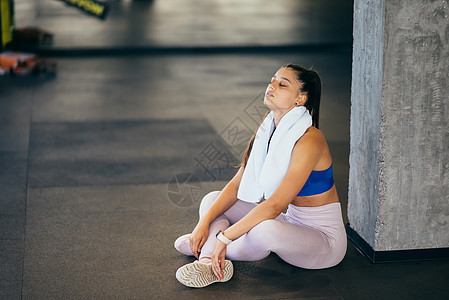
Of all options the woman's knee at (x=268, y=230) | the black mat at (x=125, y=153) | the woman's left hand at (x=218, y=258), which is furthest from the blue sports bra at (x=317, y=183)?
the black mat at (x=125, y=153)

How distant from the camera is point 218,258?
282cm

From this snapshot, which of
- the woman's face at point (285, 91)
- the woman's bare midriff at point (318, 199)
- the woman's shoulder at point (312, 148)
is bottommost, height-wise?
the woman's bare midriff at point (318, 199)

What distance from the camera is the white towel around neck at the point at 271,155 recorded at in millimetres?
2896

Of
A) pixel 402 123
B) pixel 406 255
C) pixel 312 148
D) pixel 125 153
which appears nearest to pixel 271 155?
pixel 312 148

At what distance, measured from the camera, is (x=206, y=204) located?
3207mm

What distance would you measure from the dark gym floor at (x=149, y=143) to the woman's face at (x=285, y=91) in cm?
86

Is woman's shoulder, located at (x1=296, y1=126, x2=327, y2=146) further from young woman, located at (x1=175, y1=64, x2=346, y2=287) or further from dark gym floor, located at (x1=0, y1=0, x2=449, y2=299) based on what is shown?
dark gym floor, located at (x1=0, y1=0, x2=449, y2=299)

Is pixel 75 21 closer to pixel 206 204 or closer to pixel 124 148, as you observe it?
pixel 124 148

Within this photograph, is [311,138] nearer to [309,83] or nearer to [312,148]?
[312,148]

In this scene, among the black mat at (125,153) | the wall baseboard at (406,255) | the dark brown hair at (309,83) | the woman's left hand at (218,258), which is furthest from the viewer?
the black mat at (125,153)

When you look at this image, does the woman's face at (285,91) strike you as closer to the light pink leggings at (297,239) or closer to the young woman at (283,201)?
the young woman at (283,201)

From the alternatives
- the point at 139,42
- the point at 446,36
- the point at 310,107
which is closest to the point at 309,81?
the point at 310,107

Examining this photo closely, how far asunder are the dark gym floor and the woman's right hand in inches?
8.1

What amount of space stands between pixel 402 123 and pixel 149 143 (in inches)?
123
